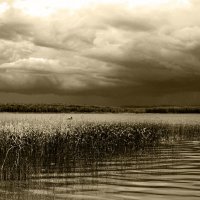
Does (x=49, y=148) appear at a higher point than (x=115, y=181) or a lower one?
higher

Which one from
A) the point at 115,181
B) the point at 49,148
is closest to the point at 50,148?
the point at 49,148

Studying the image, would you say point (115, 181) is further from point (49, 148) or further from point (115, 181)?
point (49, 148)

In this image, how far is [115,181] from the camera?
13695mm

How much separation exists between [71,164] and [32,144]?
5.97ft

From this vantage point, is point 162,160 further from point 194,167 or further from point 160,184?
point 160,184

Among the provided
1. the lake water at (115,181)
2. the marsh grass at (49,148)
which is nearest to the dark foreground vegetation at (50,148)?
the marsh grass at (49,148)

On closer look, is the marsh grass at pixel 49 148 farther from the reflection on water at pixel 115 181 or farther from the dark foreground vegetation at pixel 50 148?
the reflection on water at pixel 115 181

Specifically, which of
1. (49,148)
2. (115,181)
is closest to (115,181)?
(115,181)

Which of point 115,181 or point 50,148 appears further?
point 50,148

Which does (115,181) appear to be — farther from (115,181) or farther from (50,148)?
(50,148)

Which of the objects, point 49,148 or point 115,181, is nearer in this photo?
point 115,181

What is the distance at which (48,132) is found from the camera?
18.1 metres

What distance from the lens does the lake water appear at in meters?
11.6

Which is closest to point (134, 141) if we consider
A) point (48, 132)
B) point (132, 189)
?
point (48, 132)
